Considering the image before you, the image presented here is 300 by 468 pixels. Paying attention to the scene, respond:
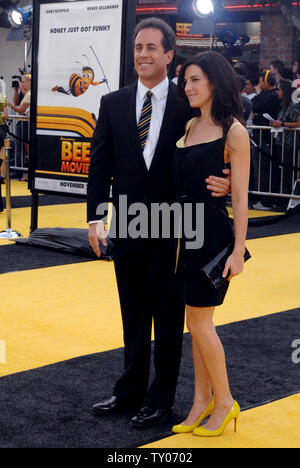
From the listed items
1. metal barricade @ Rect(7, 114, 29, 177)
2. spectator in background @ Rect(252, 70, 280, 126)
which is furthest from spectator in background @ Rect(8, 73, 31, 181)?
spectator in background @ Rect(252, 70, 280, 126)

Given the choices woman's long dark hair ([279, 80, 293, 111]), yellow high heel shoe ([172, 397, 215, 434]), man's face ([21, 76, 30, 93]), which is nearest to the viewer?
yellow high heel shoe ([172, 397, 215, 434])

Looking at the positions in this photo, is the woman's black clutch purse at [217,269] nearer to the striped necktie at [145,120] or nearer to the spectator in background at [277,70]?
the striped necktie at [145,120]

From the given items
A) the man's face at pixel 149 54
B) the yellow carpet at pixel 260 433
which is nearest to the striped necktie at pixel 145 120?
the man's face at pixel 149 54

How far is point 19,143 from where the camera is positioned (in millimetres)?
15047

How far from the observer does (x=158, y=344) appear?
3.95 metres

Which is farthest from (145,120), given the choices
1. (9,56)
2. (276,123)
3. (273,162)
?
(9,56)

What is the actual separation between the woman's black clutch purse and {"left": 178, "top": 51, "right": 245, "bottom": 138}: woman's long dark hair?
0.54 metres

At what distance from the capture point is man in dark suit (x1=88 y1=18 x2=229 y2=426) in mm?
3818

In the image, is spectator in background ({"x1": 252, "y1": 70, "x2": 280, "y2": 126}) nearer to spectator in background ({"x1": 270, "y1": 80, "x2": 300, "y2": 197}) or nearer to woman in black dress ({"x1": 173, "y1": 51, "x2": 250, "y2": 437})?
spectator in background ({"x1": 270, "y1": 80, "x2": 300, "y2": 197})

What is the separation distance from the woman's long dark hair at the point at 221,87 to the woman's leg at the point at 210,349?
824 mm

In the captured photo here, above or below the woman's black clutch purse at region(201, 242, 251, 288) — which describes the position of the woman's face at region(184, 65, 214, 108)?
above

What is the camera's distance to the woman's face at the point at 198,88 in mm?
3588

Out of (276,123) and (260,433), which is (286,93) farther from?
(260,433)
